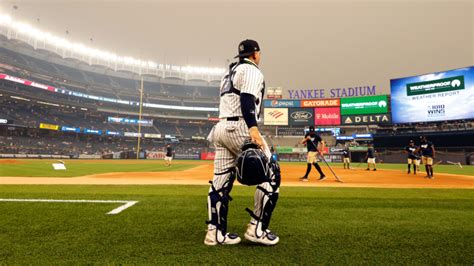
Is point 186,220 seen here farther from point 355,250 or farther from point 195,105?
point 195,105

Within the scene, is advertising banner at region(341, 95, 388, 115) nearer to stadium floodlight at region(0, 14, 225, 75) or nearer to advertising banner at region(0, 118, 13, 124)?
stadium floodlight at region(0, 14, 225, 75)

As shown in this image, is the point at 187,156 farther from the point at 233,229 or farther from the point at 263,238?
the point at 263,238

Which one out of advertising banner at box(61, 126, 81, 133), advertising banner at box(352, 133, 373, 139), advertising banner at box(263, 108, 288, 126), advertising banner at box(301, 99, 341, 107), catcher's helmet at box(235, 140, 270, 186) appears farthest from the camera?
advertising banner at box(61, 126, 81, 133)

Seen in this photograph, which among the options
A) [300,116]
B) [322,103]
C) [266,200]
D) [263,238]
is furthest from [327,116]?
[263,238]

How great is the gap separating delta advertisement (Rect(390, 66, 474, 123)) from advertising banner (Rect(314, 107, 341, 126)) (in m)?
8.70

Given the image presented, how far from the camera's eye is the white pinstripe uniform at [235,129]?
2.74m

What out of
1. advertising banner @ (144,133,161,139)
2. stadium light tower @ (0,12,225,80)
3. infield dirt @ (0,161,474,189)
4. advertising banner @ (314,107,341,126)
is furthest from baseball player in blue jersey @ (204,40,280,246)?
stadium light tower @ (0,12,225,80)

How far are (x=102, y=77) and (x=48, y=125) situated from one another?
2338 centimetres

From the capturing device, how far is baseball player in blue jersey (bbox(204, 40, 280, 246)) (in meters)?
2.67

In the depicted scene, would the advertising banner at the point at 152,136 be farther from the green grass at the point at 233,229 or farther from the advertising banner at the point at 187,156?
the green grass at the point at 233,229

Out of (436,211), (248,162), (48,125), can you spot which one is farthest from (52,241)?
(48,125)

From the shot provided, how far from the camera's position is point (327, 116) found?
4278 centimetres

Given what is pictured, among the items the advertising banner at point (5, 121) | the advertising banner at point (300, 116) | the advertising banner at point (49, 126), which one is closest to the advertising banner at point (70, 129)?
the advertising banner at point (49, 126)

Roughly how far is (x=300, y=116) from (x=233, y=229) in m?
41.8
